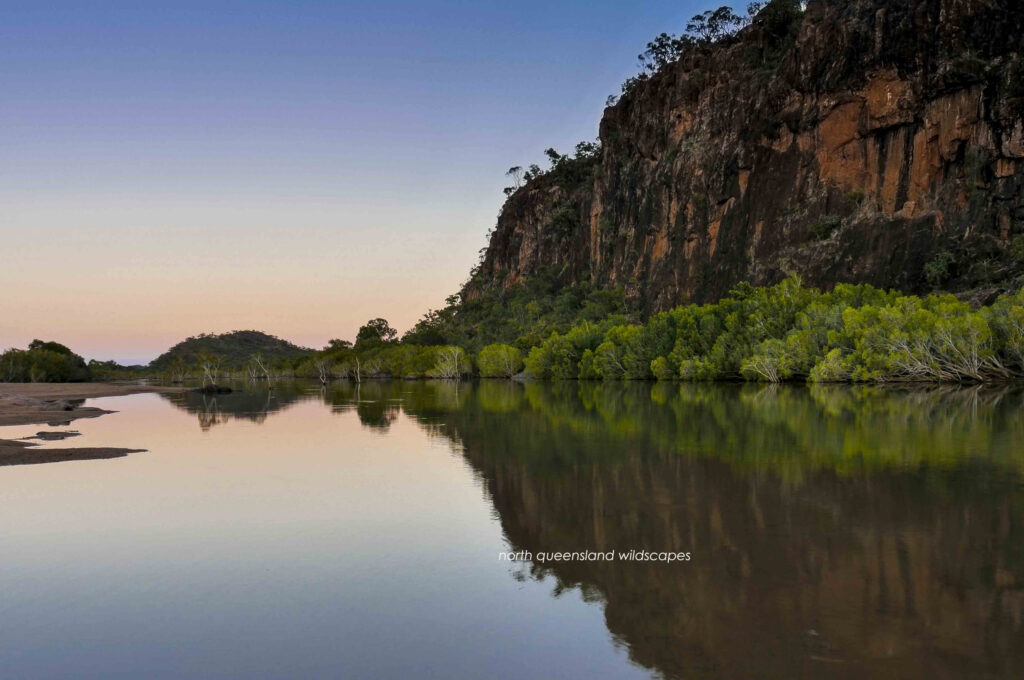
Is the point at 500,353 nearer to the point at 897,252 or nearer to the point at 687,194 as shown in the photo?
the point at 687,194

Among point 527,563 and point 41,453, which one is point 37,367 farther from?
point 527,563

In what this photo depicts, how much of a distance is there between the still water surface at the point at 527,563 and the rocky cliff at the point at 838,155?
5454 cm

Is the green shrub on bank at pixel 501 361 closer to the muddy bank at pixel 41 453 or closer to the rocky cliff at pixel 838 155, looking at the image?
the rocky cliff at pixel 838 155

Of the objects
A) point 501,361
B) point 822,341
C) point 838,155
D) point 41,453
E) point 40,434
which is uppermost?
point 838,155

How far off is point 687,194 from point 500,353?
3508 centimetres

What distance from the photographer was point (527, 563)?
1043 centimetres

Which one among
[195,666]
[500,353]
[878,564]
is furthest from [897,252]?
[195,666]

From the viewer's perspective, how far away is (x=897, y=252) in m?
70.6

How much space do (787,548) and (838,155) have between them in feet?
264

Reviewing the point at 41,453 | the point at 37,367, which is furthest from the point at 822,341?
the point at 37,367

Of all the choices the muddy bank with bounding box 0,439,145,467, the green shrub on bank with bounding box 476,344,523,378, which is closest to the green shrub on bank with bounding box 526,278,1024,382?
the green shrub on bank with bounding box 476,344,523,378

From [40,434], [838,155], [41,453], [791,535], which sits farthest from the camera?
[838,155]

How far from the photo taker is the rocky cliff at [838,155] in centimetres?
6650

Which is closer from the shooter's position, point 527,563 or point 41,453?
point 527,563
